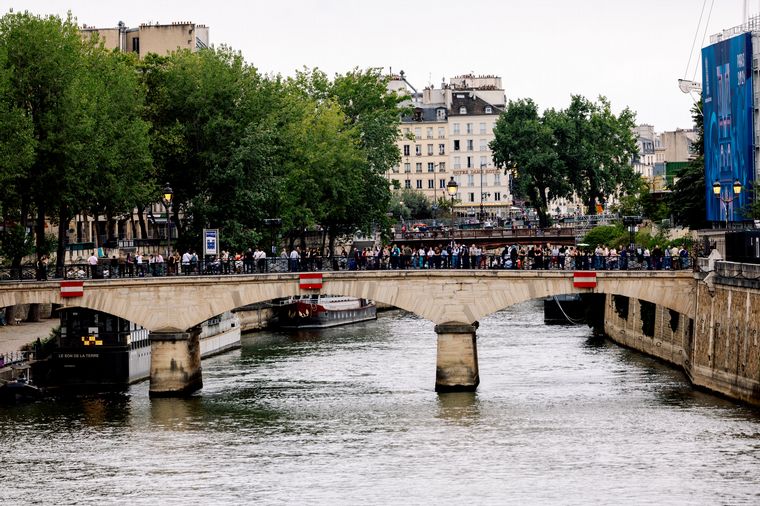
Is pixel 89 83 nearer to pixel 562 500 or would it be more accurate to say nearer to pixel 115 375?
pixel 115 375

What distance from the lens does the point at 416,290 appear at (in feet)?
231

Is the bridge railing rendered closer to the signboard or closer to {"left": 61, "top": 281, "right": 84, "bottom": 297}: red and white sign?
{"left": 61, "top": 281, "right": 84, "bottom": 297}: red and white sign

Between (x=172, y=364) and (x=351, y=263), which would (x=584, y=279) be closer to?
(x=351, y=263)

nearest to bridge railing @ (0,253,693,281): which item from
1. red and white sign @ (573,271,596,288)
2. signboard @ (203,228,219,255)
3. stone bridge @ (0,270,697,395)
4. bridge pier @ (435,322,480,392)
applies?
stone bridge @ (0,270,697,395)

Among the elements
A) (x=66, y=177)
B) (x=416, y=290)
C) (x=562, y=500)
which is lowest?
(x=562, y=500)

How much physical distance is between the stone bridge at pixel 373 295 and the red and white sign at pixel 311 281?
0.21 metres

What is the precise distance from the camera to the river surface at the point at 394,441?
165 ft

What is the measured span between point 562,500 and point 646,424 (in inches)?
483

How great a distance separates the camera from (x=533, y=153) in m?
148

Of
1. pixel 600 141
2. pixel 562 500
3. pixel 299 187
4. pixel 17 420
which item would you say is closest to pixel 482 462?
pixel 562 500

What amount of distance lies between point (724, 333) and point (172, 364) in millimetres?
21215

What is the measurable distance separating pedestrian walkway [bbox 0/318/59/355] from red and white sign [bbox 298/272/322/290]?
536 inches

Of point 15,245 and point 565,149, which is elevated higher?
point 565,149

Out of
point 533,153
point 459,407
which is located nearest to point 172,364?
point 459,407
